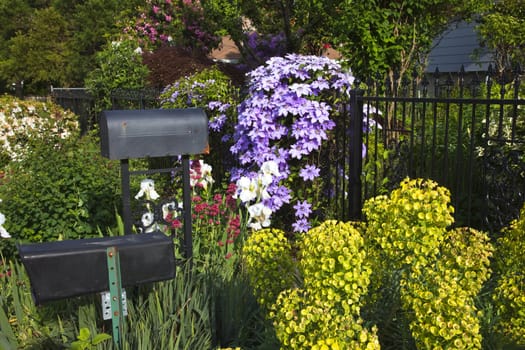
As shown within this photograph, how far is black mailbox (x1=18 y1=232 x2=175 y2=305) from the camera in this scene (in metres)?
2.19

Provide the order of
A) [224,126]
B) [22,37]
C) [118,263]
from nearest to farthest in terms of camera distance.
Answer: [118,263]
[224,126]
[22,37]

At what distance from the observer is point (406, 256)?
2375 mm

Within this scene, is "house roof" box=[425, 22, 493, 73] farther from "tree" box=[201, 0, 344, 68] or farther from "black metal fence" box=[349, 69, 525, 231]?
"black metal fence" box=[349, 69, 525, 231]

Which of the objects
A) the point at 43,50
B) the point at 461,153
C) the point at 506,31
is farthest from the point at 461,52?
the point at 43,50

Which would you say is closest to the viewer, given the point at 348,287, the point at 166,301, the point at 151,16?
the point at 348,287

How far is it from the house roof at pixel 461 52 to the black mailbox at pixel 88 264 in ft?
37.3

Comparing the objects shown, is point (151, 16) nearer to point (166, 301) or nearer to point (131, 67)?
point (131, 67)

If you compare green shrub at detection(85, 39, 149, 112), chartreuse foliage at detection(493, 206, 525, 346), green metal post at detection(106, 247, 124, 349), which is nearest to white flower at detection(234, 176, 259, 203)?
green metal post at detection(106, 247, 124, 349)

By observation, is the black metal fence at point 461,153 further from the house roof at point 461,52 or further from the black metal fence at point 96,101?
the house roof at point 461,52

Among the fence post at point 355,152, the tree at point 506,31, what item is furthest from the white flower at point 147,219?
the tree at point 506,31

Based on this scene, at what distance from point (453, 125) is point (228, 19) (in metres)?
6.04

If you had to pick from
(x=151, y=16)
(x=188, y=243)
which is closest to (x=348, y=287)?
(x=188, y=243)

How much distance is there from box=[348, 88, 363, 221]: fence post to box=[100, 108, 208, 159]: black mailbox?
73.3 inches

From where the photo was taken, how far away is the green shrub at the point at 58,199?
4.38m
